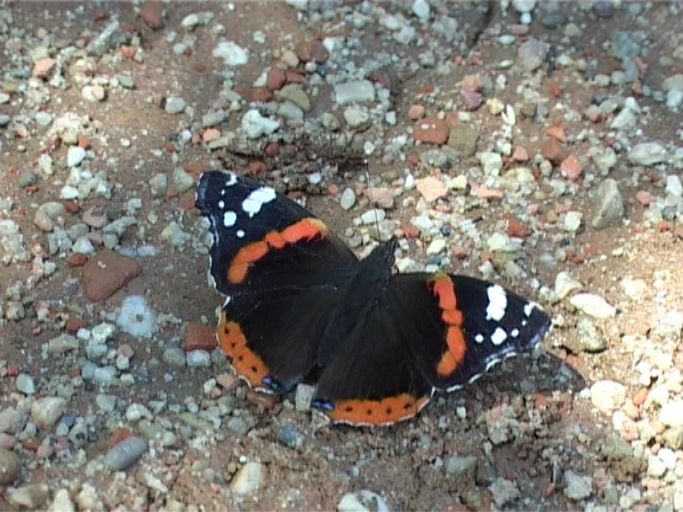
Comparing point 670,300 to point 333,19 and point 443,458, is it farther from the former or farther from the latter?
point 333,19

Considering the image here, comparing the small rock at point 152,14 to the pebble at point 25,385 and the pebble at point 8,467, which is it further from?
the pebble at point 8,467

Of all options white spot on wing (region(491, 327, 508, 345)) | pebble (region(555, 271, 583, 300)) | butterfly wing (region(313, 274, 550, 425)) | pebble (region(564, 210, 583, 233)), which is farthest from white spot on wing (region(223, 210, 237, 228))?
pebble (region(564, 210, 583, 233))

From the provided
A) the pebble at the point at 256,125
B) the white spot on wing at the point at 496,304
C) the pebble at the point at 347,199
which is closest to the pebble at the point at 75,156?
the pebble at the point at 256,125

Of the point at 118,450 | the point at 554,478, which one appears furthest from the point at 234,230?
the point at 554,478

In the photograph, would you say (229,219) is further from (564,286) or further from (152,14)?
(152,14)

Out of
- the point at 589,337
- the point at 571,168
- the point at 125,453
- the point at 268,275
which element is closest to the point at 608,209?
the point at 571,168
